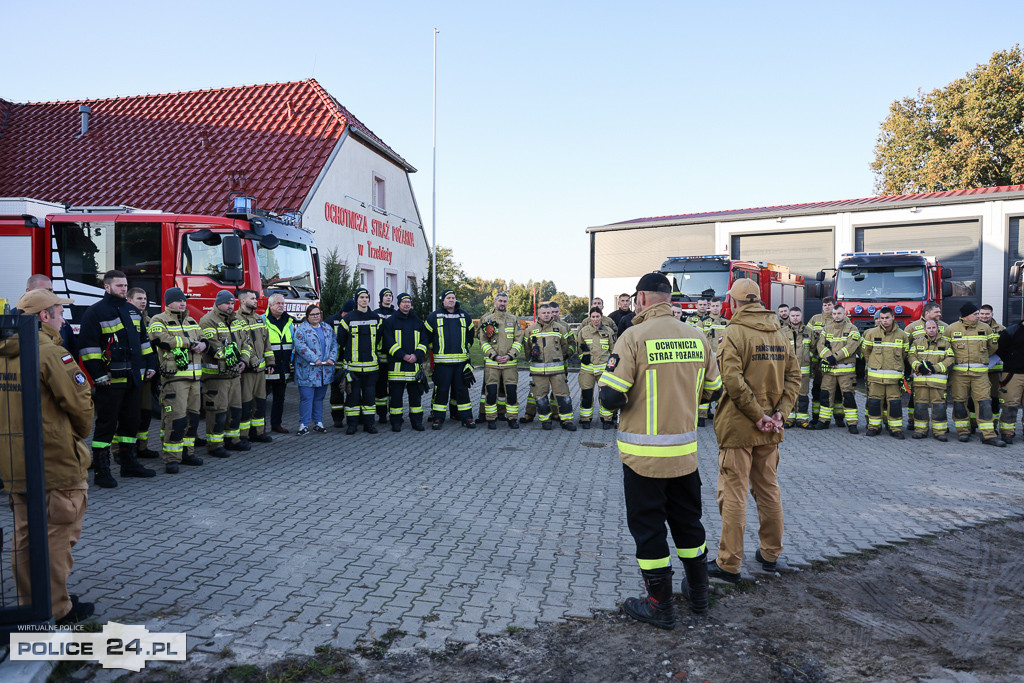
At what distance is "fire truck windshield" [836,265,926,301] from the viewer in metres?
14.6

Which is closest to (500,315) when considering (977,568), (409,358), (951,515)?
(409,358)

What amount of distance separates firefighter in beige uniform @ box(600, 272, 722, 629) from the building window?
60.5 feet

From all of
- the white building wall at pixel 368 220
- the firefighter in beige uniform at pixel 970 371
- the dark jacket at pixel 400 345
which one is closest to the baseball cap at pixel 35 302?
the dark jacket at pixel 400 345

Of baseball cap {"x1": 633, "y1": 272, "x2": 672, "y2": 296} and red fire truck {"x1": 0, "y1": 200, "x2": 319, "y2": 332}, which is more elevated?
red fire truck {"x1": 0, "y1": 200, "x2": 319, "y2": 332}

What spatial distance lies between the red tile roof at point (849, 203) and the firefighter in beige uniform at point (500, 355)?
17.0 metres

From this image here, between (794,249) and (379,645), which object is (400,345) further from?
(794,249)

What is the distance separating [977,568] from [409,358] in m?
6.94

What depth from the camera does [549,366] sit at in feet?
34.3

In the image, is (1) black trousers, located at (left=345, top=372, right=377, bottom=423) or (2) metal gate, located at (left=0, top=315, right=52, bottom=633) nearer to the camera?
(2) metal gate, located at (left=0, top=315, right=52, bottom=633)

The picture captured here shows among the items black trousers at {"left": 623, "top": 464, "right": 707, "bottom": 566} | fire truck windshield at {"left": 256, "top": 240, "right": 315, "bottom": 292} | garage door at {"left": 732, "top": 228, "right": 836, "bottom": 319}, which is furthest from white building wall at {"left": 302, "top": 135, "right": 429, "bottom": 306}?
black trousers at {"left": 623, "top": 464, "right": 707, "bottom": 566}

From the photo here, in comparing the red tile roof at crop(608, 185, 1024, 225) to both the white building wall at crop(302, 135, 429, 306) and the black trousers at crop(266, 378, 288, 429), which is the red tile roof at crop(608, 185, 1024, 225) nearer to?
the white building wall at crop(302, 135, 429, 306)

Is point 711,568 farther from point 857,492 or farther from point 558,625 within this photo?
point 857,492

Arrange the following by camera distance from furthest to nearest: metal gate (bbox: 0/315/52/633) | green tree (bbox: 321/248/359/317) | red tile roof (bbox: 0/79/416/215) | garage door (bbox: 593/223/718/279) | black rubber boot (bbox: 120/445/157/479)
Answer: garage door (bbox: 593/223/718/279)
red tile roof (bbox: 0/79/416/215)
green tree (bbox: 321/248/359/317)
black rubber boot (bbox: 120/445/157/479)
metal gate (bbox: 0/315/52/633)

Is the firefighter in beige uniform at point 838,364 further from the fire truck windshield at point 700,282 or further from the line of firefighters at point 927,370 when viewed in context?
the fire truck windshield at point 700,282
